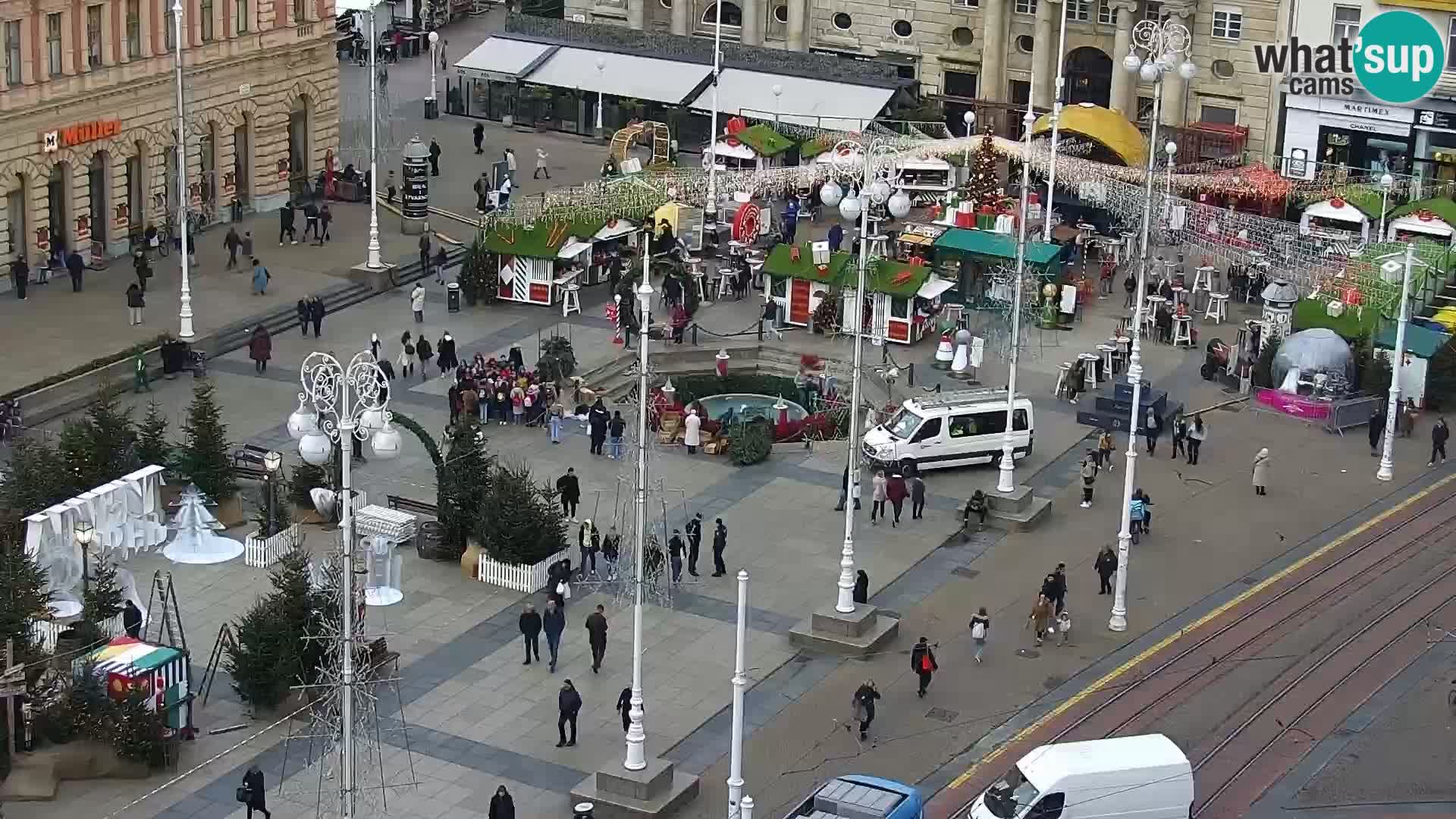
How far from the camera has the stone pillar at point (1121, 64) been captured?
93125mm

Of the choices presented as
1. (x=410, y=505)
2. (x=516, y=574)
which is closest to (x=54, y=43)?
(x=410, y=505)

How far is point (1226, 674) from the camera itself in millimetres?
54375

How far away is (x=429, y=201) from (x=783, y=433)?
26.6 m

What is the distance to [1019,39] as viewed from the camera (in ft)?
317

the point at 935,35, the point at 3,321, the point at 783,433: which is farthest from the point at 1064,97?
the point at 3,321

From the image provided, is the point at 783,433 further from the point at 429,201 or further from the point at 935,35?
the point at 935,35

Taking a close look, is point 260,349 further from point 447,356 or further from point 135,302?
point 135,302

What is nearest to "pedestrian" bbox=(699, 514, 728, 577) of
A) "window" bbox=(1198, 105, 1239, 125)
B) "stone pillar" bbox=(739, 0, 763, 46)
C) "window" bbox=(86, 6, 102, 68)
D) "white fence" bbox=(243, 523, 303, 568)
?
"white fence" bbox=(243, 523, 303, 568)

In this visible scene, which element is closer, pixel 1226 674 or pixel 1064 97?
pixel 1226 674

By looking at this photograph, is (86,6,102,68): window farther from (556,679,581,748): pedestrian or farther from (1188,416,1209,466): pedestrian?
(556,679,581,748): pedestrian

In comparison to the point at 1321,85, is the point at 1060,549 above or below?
below

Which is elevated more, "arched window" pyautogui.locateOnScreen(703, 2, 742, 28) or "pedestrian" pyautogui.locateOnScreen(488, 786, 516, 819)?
"arched window" pyautogui.locateOnScreen(703, 2, 742, 28)

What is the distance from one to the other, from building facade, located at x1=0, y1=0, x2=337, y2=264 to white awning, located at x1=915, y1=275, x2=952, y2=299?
23.0 meters

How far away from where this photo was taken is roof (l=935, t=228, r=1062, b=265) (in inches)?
3056
